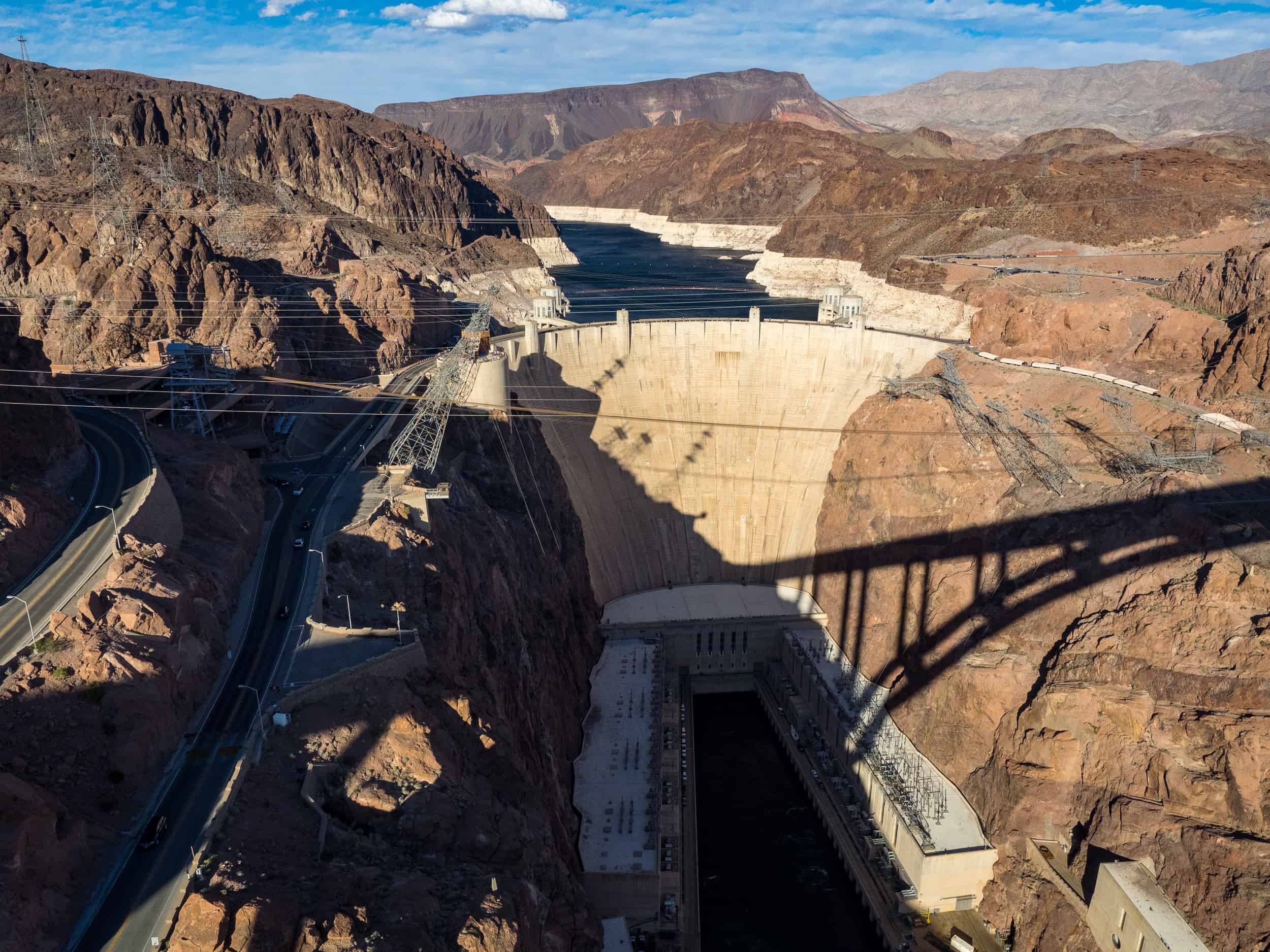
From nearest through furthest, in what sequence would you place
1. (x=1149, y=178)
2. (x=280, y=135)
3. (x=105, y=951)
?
(x=105, y=951), (x=1149, y=178), (x=280, y=135)

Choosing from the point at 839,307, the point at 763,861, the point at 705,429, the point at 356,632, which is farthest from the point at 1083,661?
the point at 839,307

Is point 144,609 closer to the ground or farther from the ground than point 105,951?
farther from the ground

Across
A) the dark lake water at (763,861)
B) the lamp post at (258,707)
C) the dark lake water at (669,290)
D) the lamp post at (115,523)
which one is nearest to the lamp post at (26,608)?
the lamp post at (115,523)

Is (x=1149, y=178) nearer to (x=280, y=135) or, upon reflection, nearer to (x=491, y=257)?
(x=491, y=257)

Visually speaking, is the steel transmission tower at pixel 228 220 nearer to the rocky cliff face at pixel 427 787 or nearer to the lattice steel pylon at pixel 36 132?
the lattice steel pylon at pixel 36 132

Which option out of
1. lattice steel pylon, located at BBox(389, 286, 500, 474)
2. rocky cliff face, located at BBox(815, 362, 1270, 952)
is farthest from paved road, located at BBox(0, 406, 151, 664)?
rocky cliff face, located at BBox(815, 362, 1270, 952)

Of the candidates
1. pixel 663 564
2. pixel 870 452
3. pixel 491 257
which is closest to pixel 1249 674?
pixel 870 452
